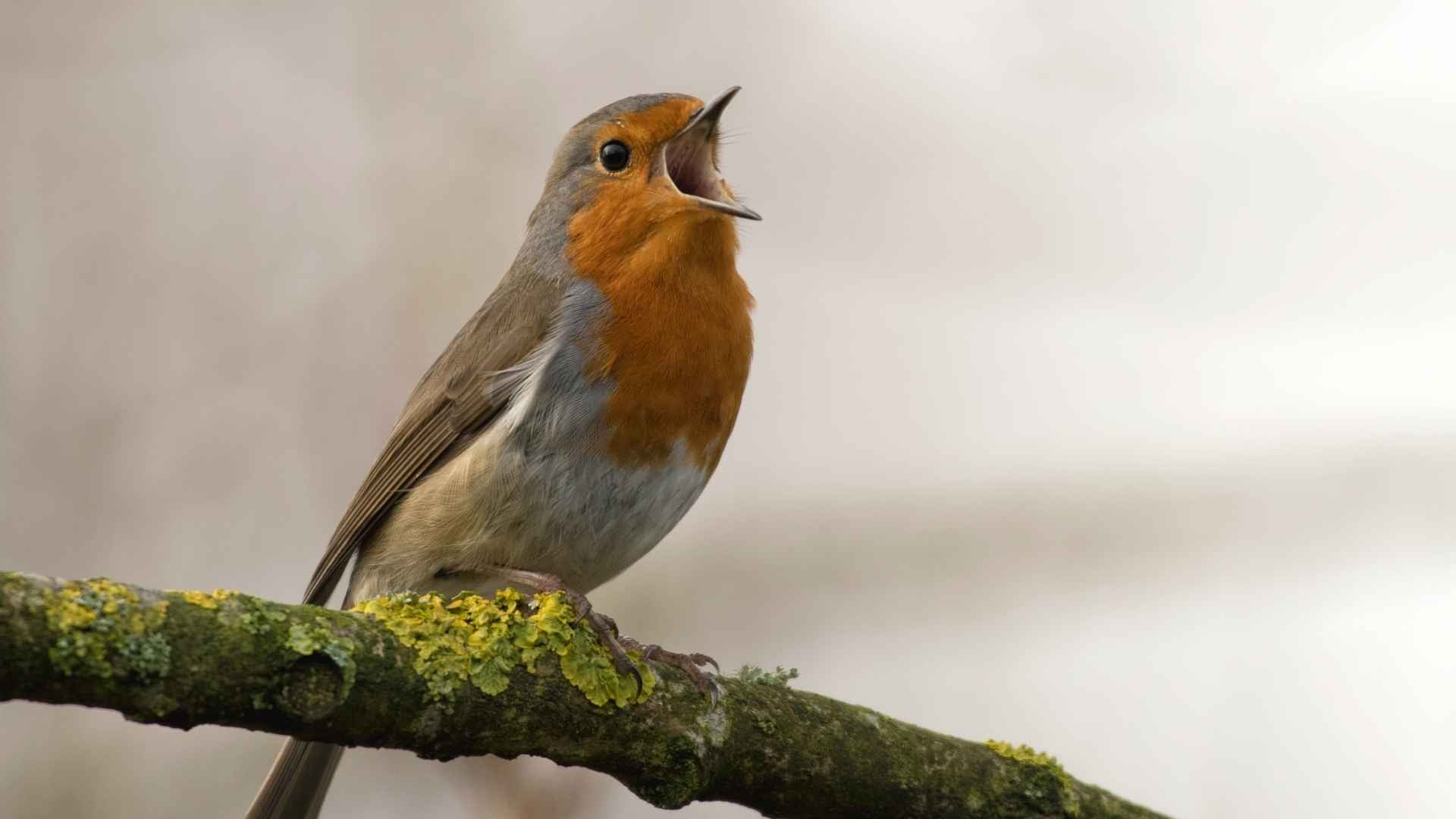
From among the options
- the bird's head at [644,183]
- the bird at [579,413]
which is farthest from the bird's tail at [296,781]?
the bird's head at [644,183]

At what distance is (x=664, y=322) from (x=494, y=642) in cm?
126

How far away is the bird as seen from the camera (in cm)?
324

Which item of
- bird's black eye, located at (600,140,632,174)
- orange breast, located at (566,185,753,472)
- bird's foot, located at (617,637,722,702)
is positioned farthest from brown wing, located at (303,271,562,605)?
bird's foot, located at (617,637,722,702)

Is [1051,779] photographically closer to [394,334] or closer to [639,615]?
[639,615]

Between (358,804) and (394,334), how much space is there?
5.14ft

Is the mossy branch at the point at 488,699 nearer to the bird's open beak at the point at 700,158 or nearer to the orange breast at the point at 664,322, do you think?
the orange breast at the point at 664,322

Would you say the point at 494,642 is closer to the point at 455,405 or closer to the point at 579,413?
the point at 579,413

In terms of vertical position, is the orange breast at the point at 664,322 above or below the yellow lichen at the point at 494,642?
above

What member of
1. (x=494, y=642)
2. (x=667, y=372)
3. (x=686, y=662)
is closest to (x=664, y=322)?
A: (x=667, y=372)

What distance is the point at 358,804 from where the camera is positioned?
409 centimetres

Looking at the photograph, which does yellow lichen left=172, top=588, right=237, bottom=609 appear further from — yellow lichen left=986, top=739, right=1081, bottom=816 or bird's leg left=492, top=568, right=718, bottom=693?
yellow lichen left=986, top=739, right=1081, bottom=816

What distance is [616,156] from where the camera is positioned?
12.3 feet

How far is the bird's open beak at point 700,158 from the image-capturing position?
3656 mm

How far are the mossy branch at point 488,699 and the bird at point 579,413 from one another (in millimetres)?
624
